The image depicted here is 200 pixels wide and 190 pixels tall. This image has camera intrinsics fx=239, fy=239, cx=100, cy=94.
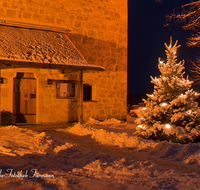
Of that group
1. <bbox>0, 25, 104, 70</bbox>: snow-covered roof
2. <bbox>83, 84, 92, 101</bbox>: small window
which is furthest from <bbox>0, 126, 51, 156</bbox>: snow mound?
<bbox>83, 84, 92, 101</bbox>: small window

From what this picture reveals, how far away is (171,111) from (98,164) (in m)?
3.80

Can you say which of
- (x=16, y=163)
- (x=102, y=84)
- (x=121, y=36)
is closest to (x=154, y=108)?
(x=16, y=163)

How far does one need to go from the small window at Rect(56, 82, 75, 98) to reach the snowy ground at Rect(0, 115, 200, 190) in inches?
174

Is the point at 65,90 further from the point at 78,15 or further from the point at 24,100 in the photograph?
the point at 78,15

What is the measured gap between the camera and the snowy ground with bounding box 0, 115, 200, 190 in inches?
164

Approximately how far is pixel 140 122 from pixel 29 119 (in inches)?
291

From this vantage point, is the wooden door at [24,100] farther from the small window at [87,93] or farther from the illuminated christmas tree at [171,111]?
the illuminated christmas tree at [171,111]

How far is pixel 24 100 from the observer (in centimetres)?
1328

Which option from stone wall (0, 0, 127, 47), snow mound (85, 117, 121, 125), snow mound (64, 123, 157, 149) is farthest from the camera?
snow mound (85, 117, 121, 125)

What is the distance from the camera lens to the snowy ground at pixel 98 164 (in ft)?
13.7

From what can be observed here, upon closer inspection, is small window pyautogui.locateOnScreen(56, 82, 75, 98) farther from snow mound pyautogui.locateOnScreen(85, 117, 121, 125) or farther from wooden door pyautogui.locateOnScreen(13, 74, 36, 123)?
wooden door pyautogui.locateOnScreen(13, 74, 36, 123)

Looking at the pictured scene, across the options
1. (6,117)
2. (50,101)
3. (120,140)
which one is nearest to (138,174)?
(120,140)

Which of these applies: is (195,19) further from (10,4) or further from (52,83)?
(10,4)

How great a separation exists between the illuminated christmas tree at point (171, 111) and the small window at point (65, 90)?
5370 millimetres
